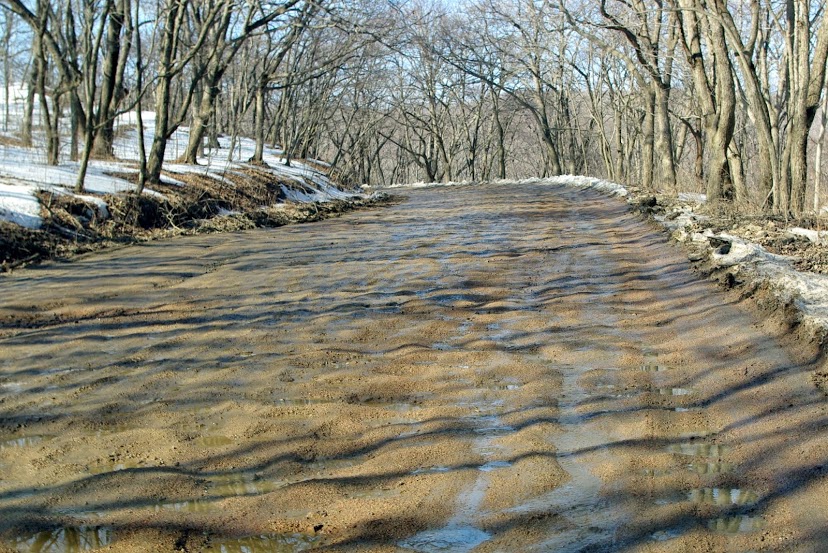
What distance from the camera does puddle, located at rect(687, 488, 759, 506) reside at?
11.5 ft

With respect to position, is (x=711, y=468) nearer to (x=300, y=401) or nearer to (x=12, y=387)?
(x=300, y=401)

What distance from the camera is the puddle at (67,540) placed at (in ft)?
10.6

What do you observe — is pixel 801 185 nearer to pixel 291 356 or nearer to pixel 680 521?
pixel 291 356

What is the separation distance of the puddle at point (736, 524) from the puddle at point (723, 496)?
0.46 ft

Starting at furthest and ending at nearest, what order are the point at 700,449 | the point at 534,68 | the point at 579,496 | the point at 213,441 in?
the point at 534,68 → the point at 213,441 → the point at 700,449 → the point at 579,496

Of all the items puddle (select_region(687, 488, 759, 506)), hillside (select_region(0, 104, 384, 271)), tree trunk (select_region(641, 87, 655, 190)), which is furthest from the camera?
tree trunk (select_region(641, 87, 655, 190))

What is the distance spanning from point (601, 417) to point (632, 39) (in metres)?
16.9

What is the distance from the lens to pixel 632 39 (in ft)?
64.3

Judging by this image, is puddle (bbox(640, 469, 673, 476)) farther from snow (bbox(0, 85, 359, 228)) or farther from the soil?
snow (bbox(0, 85, 359, 228))

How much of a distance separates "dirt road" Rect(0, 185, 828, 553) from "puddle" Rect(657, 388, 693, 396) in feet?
0.08

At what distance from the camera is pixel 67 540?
3291 millimetres

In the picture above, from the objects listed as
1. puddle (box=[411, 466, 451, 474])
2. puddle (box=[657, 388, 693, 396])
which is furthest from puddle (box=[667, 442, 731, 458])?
puddle (box=[411, 466, 451, 474])

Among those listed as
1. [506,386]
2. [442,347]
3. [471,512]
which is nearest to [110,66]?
[442,347]

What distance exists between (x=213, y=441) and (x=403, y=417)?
3.52ft
